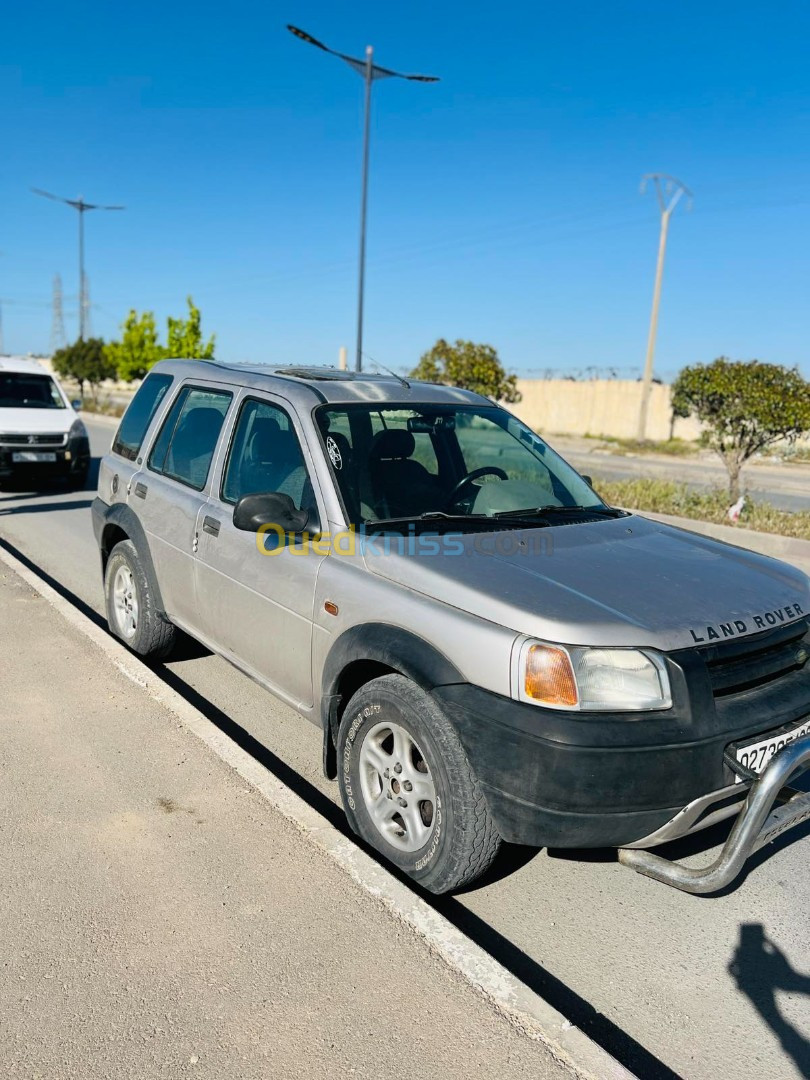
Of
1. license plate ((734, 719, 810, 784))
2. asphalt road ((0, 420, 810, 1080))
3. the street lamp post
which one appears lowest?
asphalt road ((0, 420, 810, 1080))

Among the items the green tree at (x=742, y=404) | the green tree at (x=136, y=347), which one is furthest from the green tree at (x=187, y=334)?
the green tree at (x=742, y=404)

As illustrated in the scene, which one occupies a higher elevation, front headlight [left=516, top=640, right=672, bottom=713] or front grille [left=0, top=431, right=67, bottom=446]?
front headlight [left=516, top=640, right=672, bottom=713]

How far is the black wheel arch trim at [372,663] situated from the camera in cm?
297

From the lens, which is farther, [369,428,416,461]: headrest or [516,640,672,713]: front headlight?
[369,428,416,461]: headrest

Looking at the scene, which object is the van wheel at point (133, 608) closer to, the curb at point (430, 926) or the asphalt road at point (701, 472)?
the curb at point (430, 926)

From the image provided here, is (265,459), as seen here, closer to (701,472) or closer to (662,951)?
(662,951)

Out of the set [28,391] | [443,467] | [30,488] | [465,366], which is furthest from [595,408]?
[443,467]

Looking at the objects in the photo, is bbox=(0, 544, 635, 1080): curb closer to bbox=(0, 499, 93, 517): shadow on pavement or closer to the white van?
bbox=(0, 499, 93, 517): shadow on pavement

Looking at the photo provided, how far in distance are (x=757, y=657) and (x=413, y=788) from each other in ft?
4.20

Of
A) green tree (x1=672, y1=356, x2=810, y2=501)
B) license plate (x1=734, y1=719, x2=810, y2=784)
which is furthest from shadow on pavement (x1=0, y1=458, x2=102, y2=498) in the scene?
license plate (x1=734, y1=719, x2=810, y2=784)

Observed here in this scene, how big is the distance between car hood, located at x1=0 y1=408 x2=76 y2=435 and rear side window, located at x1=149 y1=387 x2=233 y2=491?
26.9 ft

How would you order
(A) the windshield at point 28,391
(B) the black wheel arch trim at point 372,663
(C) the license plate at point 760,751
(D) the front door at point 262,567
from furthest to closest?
(A) the windshield at point 28,391 → (D) the front door at point 262,567 → (B) the black wheel arch trim at point 372,663 → (C) the license plate at point 760,751

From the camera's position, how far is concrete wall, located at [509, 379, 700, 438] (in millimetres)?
41594

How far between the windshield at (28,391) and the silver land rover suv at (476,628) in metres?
9.76
